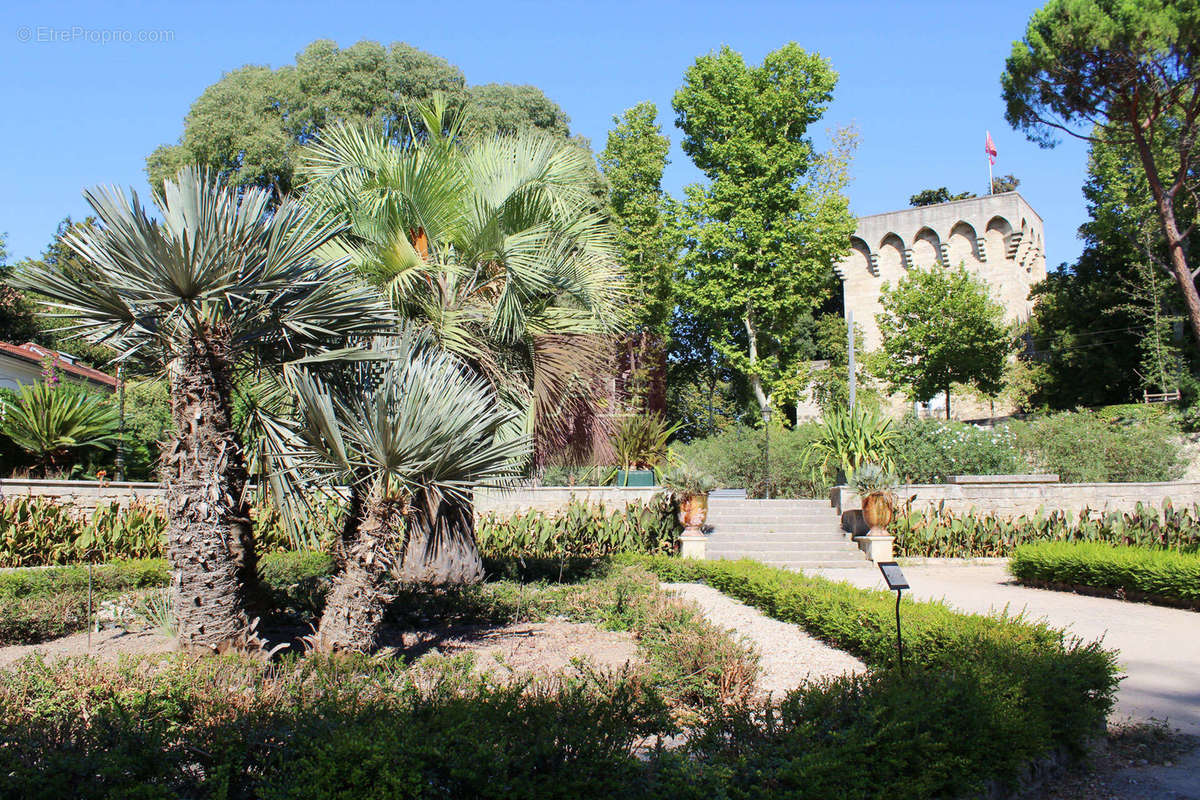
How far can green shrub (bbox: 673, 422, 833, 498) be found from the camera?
1835 centimetres

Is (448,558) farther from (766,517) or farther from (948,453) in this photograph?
(948,453)

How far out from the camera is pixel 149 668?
530 centimetres

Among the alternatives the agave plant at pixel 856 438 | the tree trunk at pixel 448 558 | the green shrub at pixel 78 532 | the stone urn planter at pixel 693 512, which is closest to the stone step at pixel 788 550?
the stone urn planter at pixel 693 512

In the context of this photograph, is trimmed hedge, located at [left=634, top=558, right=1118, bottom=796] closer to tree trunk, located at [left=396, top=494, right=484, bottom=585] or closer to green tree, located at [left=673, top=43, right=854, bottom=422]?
tree trunk, located at [left=396, top=494, right=484, bottom=585]

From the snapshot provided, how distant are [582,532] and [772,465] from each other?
7630 millimetres

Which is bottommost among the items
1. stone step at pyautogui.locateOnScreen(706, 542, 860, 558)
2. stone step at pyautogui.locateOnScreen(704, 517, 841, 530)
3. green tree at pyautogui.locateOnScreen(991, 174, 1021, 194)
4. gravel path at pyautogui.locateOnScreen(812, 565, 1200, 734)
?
gravel path at pyautogui.locateOnScreen(812, 565, 1200, 734)

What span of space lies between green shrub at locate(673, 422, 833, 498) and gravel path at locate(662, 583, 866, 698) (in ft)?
29.5

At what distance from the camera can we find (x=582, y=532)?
513 inches

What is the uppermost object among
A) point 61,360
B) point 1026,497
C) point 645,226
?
point 645,226

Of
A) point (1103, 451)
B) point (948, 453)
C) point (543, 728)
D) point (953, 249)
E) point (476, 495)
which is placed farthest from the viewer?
point (953, 249)

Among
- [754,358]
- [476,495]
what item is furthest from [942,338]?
[476,495]

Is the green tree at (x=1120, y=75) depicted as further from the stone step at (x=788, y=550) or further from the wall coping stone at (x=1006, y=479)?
the stone step at (x=788, y=550)

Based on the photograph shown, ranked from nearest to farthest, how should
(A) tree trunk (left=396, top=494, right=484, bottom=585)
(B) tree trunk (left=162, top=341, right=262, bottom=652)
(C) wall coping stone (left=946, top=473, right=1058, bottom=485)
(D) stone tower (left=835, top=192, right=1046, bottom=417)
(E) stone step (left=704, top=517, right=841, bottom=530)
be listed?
(B) tree trunk (left=162, top=341, right=262, bottom=652) < (A) tree trunk (left=396, top=494, right=484, bottom=585) < (E) stone step (left=704, top=517, right=841, bottom=530) < (C) wall coping stone (left=946, top=473, right=1058, bottom=485) < (D) stone tower (left=835, top=192, right=1046, bottom=417)

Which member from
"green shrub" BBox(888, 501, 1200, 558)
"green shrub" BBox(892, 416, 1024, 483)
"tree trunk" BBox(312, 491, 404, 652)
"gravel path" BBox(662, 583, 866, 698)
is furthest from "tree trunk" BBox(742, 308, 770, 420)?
"tree trunk" BBox(312, 491, 404, 652)
